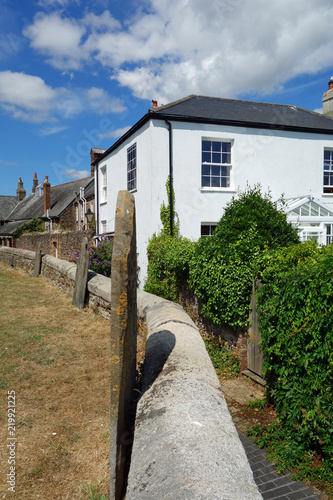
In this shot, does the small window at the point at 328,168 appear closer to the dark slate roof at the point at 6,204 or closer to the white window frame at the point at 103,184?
the white window frame at the point at 103,184

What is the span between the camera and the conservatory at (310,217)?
11.6 meters

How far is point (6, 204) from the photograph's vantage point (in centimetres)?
4550

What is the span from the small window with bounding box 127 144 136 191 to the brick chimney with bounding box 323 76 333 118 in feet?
31.7

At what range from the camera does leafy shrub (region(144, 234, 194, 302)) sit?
8.80 metres

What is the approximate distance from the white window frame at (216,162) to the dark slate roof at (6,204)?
125 ft

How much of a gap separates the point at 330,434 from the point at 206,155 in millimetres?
10585

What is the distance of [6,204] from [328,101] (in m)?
41.5

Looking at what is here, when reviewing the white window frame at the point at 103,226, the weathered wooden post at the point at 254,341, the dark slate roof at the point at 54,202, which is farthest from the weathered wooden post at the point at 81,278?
the dark slate roof at the point at 54,202

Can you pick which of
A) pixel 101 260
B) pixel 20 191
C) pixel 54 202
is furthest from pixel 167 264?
pixel 20 191

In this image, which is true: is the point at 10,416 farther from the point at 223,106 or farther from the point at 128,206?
the point at 223,106

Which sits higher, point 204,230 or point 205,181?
point 205,181

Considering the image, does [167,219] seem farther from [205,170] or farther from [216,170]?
[216,170]

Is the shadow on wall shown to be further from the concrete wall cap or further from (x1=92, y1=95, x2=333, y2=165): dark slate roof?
(x1=92, y1=95, x2=333, y2=165): dark slate roof

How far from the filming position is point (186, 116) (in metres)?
11.8
